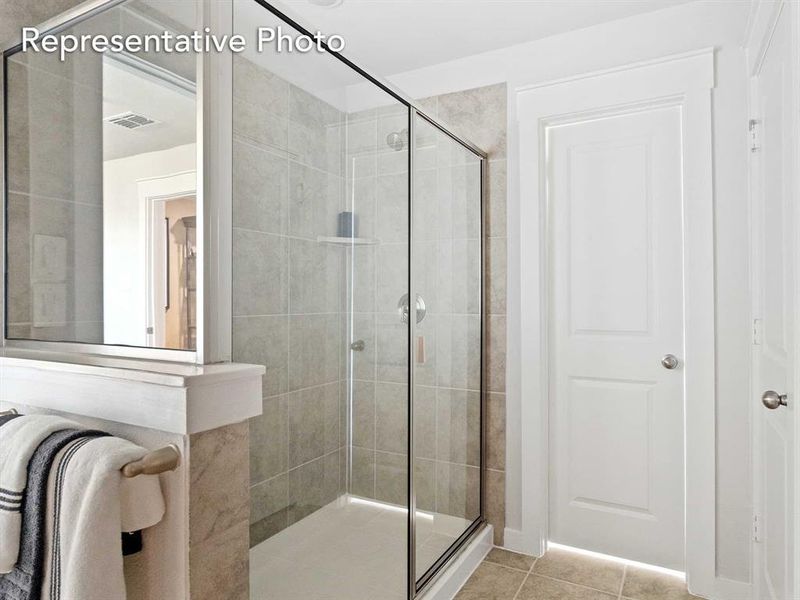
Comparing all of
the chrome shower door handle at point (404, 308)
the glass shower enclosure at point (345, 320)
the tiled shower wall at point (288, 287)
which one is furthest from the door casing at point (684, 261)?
the tiled shower wall at point (288, 287)

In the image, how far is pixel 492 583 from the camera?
2152mm

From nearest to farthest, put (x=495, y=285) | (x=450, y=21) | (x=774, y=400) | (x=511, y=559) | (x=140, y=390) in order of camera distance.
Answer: (x=140, y=390) → (x=774, y=400) → (x=450, y=21) → (x=511, y=559) → (x=495, y=285)

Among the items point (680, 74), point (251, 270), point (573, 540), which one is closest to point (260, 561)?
point (251, 270)

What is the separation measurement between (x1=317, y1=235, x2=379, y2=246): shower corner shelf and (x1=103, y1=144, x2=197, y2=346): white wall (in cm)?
44

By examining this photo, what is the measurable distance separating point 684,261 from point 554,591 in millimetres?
1482

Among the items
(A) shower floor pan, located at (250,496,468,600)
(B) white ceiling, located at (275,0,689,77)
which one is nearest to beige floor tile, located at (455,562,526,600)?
(A) shower floor pan, located at (250,496,468,600)

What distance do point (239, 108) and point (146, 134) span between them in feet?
0.71

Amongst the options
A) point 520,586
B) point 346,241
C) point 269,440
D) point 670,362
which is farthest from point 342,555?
point 670,362

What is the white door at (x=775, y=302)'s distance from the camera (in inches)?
52.6

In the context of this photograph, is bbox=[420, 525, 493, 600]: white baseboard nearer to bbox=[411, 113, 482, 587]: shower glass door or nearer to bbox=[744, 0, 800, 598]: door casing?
bbox=[411, 113, 482, 587]: shower glass door

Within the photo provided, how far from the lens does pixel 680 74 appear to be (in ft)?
6.89

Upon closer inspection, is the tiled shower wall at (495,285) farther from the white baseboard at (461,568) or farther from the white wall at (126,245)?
the white wall at (126,245)

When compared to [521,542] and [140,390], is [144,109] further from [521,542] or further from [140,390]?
[521,542]

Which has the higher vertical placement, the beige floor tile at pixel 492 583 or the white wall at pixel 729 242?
the white wall at pixel 729 242
